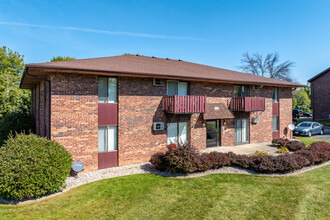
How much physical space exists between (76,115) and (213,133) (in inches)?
357

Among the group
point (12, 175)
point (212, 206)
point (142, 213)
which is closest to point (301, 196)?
point (212, 206)

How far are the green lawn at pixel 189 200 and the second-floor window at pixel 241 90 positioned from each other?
7648 millimetres

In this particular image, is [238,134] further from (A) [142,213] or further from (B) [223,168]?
(A) [142,213]

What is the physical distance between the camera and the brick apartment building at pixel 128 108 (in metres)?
8.70

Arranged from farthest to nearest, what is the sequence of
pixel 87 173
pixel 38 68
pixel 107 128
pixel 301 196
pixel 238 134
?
pixel 238 134 < pixel 107 128 < pixel 87 173 < pixel 38 68 < pixel 301 196

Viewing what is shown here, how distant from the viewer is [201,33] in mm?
15820

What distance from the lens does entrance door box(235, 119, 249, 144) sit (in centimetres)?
1456

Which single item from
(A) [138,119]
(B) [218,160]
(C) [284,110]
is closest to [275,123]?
(C) [284,110]

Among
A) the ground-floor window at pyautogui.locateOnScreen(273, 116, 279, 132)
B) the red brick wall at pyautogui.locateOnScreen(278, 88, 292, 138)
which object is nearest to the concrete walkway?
the ground-floor window at pyautogui.locateOnScreen(273, 116, 279, 132)

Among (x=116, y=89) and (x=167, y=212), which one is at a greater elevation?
(x=116, y=89)

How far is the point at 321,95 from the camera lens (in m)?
31.0

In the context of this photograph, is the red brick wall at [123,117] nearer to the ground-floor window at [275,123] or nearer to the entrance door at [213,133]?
the entrance door at [213,133]

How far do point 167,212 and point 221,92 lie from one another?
32.4 ft

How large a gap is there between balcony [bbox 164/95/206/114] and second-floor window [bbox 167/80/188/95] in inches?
33.2
